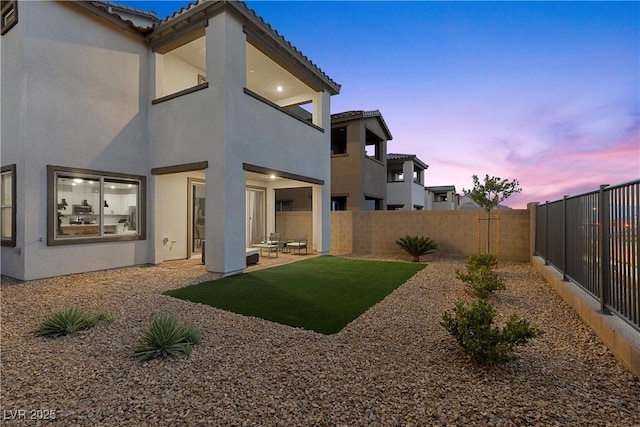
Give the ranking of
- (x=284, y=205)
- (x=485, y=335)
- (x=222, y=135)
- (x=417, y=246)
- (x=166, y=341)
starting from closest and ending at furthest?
(x=485, y=335) < (x=166, y=341) < (x=222, y=135) < (x=417, y=246) < (x=284, y=205)

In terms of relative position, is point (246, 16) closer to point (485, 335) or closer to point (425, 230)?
point (485, 335)

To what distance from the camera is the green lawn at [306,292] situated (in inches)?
191

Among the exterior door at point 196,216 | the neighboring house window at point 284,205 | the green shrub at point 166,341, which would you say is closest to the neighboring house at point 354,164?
the neighboring house window at point 284,205

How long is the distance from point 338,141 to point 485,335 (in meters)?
18.0

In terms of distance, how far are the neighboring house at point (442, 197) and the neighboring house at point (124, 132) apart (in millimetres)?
24883

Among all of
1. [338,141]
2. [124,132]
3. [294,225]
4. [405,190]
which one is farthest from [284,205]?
[124,132]

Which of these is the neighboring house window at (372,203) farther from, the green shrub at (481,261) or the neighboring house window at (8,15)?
the neighboring house window at (8,15)

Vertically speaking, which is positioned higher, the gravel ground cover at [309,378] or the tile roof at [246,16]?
the tile roof at [246,16]

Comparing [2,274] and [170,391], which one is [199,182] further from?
[170,391]

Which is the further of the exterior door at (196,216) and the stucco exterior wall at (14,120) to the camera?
the exterior door at (196,216)

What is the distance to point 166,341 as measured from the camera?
344 centimetres

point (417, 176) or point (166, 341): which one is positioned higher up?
point (417, 176)

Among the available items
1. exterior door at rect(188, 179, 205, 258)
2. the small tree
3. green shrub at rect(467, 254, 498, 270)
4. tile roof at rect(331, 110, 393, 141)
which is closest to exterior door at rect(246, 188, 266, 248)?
exterior door at rect(188, 179, 205, 258)

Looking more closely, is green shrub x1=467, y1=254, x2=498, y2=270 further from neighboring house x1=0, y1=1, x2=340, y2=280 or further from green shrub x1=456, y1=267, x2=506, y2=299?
neighboring house x1=0, y1=1, x2=340, y2=280
